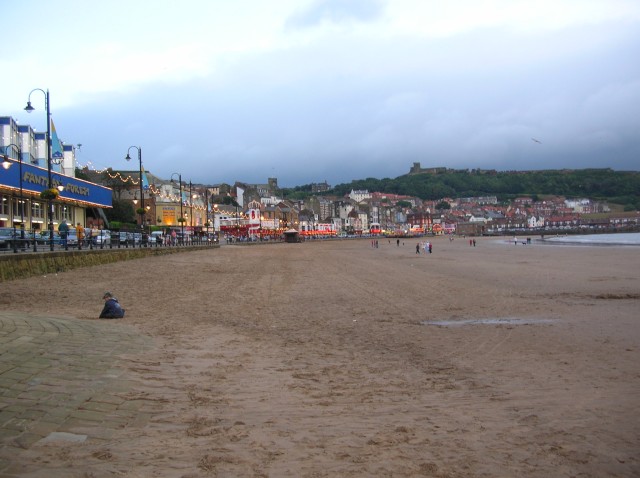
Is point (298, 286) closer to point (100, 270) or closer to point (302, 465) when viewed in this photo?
point (100, 270)

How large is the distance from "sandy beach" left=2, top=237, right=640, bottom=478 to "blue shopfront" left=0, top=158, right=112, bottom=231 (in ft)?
77.9

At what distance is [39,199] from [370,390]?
45.4 m

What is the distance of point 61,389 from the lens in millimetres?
5891

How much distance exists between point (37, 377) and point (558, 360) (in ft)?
24.7

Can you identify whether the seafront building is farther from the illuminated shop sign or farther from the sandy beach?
the sandy beach

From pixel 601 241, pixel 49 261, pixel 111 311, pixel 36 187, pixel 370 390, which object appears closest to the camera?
pixel 370 390

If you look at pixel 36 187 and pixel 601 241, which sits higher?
pixel 36 187

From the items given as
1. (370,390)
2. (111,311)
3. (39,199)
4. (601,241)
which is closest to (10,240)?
(111,311)

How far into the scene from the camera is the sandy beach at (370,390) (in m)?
4.71

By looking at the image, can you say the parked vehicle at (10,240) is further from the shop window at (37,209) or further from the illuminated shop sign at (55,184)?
the shop window at (37,209)

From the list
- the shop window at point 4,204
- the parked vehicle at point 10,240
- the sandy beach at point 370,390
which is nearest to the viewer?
the sandy beach at point 370,390

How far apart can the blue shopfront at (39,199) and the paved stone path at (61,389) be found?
24815 mm

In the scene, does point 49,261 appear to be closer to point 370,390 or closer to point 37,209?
point 370,390

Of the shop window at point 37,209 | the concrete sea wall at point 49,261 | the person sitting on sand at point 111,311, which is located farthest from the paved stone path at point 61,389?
the shop window at point 37,209
